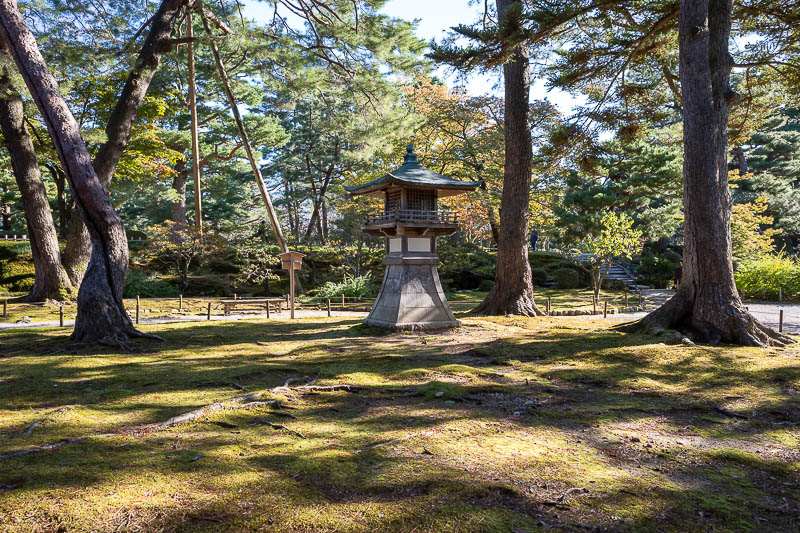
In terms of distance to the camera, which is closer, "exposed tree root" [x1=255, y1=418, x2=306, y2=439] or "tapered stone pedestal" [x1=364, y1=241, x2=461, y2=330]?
"exposed tree root" [x1=255, y1=418, x2=306, y2=439]

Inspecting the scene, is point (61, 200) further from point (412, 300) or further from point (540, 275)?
point (540, 275)

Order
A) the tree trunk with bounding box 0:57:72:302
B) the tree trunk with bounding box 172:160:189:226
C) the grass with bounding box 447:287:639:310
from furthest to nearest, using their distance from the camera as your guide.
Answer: the tree trunk with bounding box 172:160:189:226 → the grass with bounding box 447:287:639:310 → the tree trunk with bounding box 0:57:72:302

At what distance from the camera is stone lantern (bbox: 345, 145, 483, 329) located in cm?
1052

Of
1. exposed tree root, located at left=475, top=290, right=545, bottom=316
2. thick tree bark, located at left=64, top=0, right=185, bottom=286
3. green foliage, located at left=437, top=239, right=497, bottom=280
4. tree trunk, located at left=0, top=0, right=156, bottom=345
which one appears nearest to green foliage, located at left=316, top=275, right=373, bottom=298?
green foliage, located at left=437, top=239, right=497, bottom=280

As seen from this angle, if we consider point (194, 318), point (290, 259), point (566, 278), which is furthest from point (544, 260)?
point (194, 318)

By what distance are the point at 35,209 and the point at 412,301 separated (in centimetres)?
1110

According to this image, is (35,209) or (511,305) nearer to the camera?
(511,305)

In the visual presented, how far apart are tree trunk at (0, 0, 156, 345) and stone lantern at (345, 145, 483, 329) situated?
198 inches

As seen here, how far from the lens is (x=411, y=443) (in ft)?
12.6

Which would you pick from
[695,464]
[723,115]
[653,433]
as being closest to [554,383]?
[653,433]

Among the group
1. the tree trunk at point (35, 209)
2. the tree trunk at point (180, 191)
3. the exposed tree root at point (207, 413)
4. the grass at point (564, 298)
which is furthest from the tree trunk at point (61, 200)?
the exposed tree root at point (207, 413)

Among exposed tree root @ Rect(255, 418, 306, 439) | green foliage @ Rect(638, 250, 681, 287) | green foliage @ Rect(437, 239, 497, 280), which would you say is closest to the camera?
exposed tree root @ Rect(255, 418, 306, 439)

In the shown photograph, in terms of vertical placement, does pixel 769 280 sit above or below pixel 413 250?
below

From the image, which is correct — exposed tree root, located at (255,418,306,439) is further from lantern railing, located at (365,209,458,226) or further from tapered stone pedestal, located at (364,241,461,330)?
lantern railing, located at (365,209,458,226)
